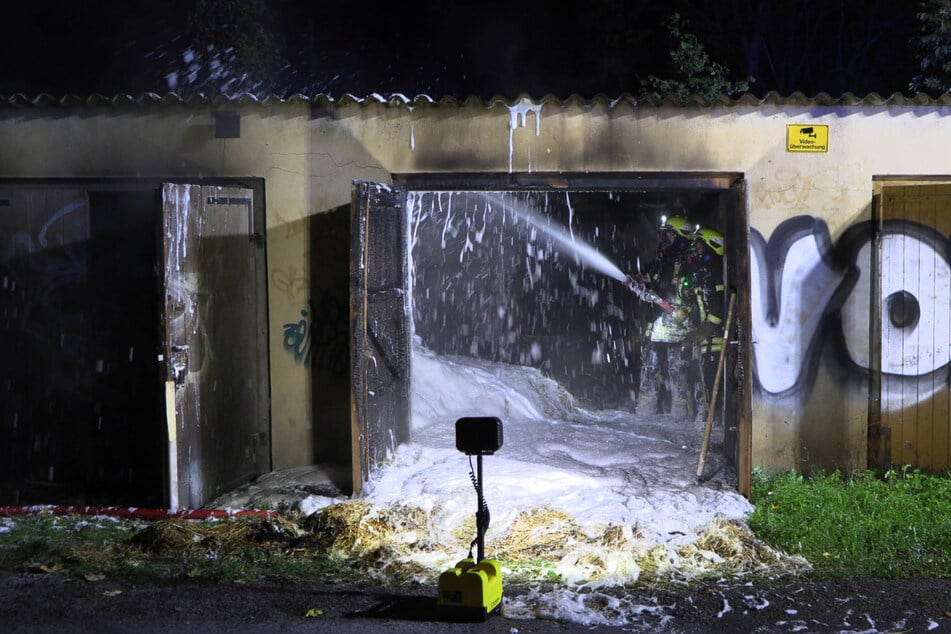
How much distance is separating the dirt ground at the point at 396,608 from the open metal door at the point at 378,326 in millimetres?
1780

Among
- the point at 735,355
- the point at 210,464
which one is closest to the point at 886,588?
the point at 735,355

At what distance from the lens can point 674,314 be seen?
10.8 m

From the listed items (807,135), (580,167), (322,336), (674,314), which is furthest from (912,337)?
(322,336)

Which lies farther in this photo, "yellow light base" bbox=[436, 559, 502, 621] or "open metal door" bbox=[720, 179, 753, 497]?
"open metal door" bbox=[720, 179, 753, 497]

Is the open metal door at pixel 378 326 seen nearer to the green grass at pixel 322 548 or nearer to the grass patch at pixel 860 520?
the green grass at pixel 322 548

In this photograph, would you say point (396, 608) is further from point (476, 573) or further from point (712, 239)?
point (712, 239)

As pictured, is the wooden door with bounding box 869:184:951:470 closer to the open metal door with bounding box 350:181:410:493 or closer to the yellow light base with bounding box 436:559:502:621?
the open metal door with bounding box 350:181:410:493

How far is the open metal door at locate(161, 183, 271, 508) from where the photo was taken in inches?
299

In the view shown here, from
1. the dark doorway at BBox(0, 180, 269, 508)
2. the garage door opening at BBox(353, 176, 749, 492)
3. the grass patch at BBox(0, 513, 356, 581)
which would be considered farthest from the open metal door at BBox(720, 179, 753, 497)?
the dark doorway at BBox(0, 180, 269, 508)

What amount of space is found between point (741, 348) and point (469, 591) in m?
3.30

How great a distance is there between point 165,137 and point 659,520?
5344 millimetres

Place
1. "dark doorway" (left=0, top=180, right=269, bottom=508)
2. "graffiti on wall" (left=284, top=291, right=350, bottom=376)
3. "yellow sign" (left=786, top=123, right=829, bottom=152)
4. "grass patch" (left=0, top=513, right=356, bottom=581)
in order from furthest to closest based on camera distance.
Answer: "dark doorway" (left=0, top=180, right=269, bottom=508) → "graffiti on wall" (left=284, top=291, right=350, bottom=376) → "yellow sign" (left=786, top=123, right=829, bottom=152) → "grass patch" (left=0, top=513, right=356, bottom=581)

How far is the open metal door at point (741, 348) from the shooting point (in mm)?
7453

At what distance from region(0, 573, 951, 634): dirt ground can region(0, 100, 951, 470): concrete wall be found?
270 centimetres
